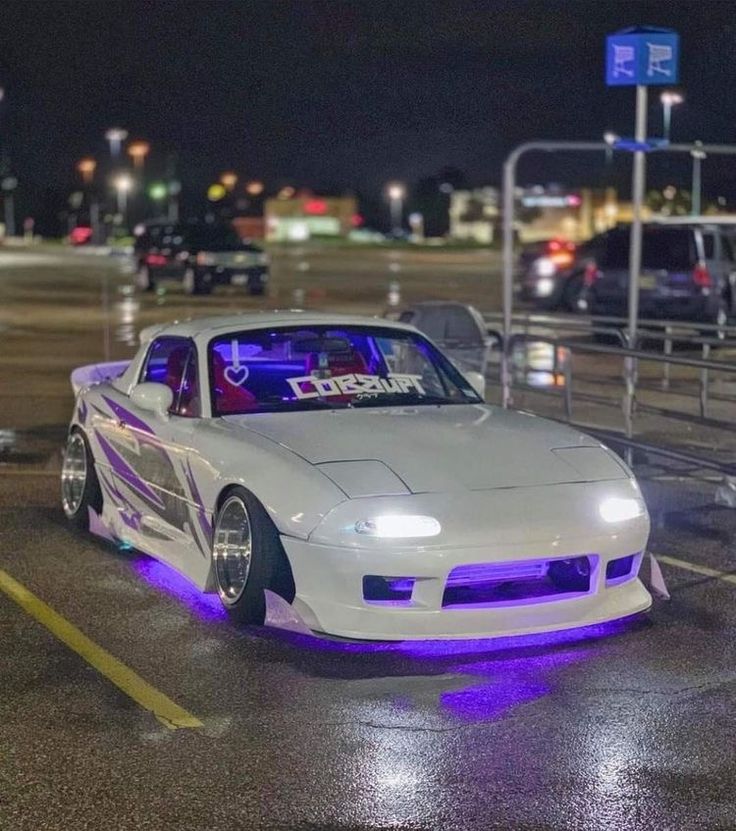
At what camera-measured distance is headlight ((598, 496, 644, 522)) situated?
6109mm

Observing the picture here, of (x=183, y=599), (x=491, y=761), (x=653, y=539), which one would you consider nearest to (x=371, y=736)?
(x=491, y=761)

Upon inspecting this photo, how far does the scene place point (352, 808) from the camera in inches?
173

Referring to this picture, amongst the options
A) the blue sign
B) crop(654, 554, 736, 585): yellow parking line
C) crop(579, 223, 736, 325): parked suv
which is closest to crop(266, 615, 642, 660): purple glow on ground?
crop(654, 554, 736, 585): yellow parking line

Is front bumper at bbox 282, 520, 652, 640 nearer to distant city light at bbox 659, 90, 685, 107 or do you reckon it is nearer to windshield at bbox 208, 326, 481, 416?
windshield at bbox 208, 326, 481, 416

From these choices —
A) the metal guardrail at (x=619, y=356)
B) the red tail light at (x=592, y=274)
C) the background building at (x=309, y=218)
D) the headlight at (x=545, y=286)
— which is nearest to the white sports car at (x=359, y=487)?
the metal guardrail at (x=619, y=356)

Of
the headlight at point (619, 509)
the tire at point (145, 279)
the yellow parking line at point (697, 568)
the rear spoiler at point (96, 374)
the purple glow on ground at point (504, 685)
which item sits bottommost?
the tire at point (145, 279)

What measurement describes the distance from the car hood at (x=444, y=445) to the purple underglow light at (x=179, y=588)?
0.87 metres

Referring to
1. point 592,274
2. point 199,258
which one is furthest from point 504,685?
point 199,258

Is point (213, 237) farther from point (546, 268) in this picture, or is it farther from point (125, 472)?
point (125, 472)

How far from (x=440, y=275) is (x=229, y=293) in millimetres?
12519

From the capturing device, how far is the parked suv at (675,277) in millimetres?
21156

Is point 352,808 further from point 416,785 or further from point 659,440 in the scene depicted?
point 659,440

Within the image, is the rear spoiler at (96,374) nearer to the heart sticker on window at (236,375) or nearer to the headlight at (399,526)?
the heart sticker on window at (236,375)

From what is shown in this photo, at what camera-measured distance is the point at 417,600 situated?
571cm
